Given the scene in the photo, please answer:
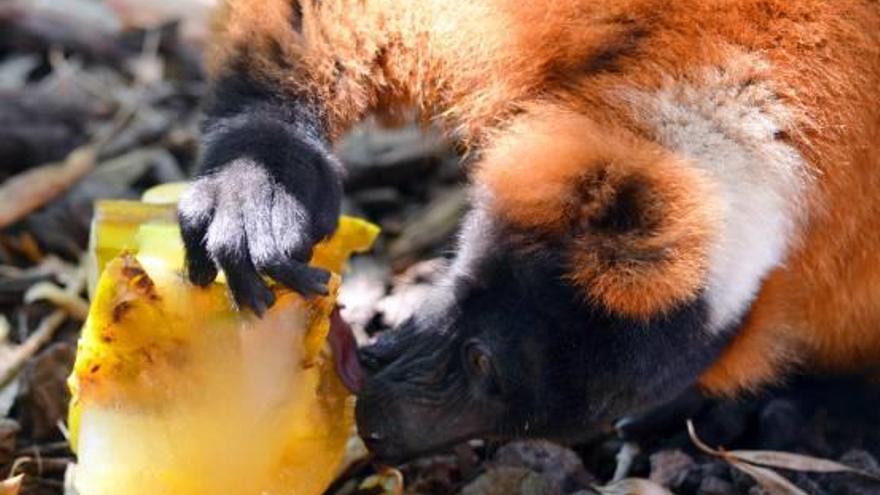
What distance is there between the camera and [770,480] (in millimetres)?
2479

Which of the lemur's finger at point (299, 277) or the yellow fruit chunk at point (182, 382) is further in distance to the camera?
the yellow fruit chunk at point (182, 382)

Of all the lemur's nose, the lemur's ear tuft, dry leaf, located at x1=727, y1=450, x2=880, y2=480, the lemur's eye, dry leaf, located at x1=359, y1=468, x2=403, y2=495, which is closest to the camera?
the lemur's ear tuft

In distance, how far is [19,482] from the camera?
2.32 metres

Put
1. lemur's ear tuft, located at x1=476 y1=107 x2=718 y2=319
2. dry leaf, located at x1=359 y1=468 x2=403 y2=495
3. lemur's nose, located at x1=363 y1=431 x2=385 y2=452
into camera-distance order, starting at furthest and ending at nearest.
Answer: dry leaf, located at x1=359 y1=468 x2=403 y2=495 → lemur's nose, located at x1=363 y1=431 x2=385 y2=452 → lemur's ear tuft, located at x1=476 y1=107 x2=718 y2=319

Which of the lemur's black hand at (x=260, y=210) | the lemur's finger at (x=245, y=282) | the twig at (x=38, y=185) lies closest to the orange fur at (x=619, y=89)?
the lemur's black hand at (x=260, y=210)

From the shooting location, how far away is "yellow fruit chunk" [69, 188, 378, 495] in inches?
84.6

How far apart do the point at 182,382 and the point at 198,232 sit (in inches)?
9.4

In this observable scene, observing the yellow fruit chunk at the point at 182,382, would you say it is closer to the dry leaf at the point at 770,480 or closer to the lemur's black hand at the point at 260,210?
the lemur's black hand at the point at 260,210

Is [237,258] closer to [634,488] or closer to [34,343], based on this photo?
[634,488]

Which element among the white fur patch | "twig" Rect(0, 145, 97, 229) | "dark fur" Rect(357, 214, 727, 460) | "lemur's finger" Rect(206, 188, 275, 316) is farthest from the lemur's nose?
"twig" Rect(0, 145, 97, 229)

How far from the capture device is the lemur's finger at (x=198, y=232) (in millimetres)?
2062

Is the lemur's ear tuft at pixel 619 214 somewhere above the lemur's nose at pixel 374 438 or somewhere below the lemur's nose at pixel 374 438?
above

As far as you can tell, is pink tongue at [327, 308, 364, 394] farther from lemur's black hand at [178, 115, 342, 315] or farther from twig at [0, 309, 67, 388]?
twig at [0, 309, 67, 388]

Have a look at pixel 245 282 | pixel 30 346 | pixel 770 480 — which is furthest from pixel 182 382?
pixel 770 480
